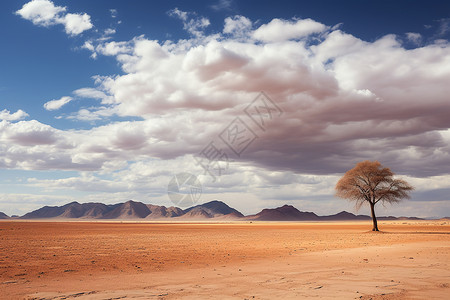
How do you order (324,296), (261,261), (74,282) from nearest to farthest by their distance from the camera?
(324,296), (74,282), (261,261)

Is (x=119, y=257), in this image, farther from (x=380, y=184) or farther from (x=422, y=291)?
(x=380, y=184)

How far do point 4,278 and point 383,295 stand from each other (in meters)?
12.4

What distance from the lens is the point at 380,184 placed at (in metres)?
49.9

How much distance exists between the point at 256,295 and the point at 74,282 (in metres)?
6.42

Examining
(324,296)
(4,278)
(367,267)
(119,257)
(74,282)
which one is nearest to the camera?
(324,296)

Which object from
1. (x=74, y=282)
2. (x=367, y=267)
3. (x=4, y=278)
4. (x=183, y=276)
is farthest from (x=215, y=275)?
(x=4, y=278)

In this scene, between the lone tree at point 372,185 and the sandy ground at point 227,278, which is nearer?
the sandy ground at point 227,278

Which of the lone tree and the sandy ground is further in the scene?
the lone tree

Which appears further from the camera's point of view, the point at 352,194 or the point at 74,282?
the point at 352,194

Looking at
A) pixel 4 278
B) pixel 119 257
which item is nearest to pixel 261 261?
pixel 119 257

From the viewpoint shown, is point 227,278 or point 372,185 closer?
point 227,278

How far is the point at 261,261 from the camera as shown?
18.0 metres

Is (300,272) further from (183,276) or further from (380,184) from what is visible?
(380,184)

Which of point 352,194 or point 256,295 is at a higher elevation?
point 352,194
